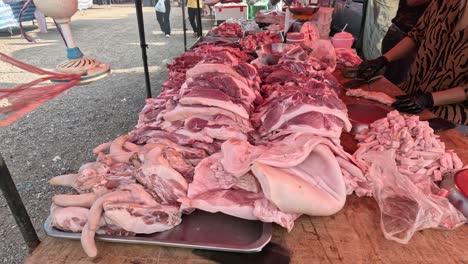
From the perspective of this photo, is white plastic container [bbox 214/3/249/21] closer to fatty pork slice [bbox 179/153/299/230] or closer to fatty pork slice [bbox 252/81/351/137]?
fatty pork slice [bbox 252/81/351/137]

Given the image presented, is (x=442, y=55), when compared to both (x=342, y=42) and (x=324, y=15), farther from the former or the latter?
(x=324, y=15)

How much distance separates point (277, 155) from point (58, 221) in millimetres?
1018

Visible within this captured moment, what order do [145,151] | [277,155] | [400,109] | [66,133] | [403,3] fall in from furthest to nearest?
[66,133] → [403,3] → [400,109] → [145,151] → [277,155]

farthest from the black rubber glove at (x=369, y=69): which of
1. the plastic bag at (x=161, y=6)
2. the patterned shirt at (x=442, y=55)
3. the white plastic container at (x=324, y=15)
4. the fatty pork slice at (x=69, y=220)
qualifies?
the plastic bag at (x=161, y=6)

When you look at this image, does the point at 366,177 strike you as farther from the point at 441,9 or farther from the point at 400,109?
the point at 441,9

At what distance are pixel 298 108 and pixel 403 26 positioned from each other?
3.64 meters

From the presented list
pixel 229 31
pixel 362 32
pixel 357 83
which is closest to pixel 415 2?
pixel 357 83

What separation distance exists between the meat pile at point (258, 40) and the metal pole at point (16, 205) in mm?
2921

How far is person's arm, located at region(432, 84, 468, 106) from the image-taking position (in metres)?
2.52

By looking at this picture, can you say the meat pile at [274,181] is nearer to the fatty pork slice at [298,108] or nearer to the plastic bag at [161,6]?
the fatty pork slice at [298,108]

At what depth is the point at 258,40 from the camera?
4.07 meters

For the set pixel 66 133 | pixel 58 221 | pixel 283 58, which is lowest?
pixel 66 133

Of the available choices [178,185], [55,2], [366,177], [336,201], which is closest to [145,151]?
[178,185]

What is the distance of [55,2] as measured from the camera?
1.37 m
